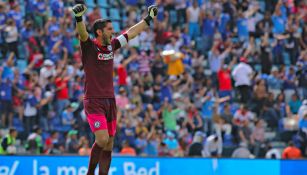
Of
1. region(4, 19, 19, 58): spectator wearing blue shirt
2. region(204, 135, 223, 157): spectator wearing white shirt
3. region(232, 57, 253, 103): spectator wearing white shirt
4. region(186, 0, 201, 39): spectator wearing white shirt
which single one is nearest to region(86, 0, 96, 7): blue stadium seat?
region(186, 0, 201, 39): spectator wearing white shirt

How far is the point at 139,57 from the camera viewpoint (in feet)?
88.5

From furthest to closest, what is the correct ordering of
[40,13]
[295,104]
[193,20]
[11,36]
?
[193,20]
[40,13]
[11,36]
[295,104]

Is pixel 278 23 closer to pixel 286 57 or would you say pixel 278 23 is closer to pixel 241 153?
pixel 286 57

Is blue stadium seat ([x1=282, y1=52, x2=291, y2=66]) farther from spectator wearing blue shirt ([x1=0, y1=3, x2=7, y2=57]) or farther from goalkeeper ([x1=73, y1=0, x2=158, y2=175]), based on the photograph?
goalkeeper ([x1=73, y1=0, x2=158, y2=175])

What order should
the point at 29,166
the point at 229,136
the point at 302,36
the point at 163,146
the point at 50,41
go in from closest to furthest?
the point at 29,166
the point at 163,146
the point at 229,136
the point at 50,41
the point at 302,36

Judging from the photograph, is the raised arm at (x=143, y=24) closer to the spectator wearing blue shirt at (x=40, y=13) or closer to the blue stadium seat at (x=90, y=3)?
the spectator wearing blue shirt at (x=40, y=13)

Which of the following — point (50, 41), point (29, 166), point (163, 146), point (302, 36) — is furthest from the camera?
point (302, 36)

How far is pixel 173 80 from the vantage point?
26.6 meters

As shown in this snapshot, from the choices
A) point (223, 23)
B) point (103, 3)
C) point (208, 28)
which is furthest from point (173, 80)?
point (103, 3)

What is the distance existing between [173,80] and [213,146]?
133 inches

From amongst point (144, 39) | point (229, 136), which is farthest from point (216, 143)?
point (144, 39)

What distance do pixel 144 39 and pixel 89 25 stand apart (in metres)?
1.59

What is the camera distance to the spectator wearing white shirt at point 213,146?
23594 mm

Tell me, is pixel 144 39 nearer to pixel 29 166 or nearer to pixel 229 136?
pixel 229 136
